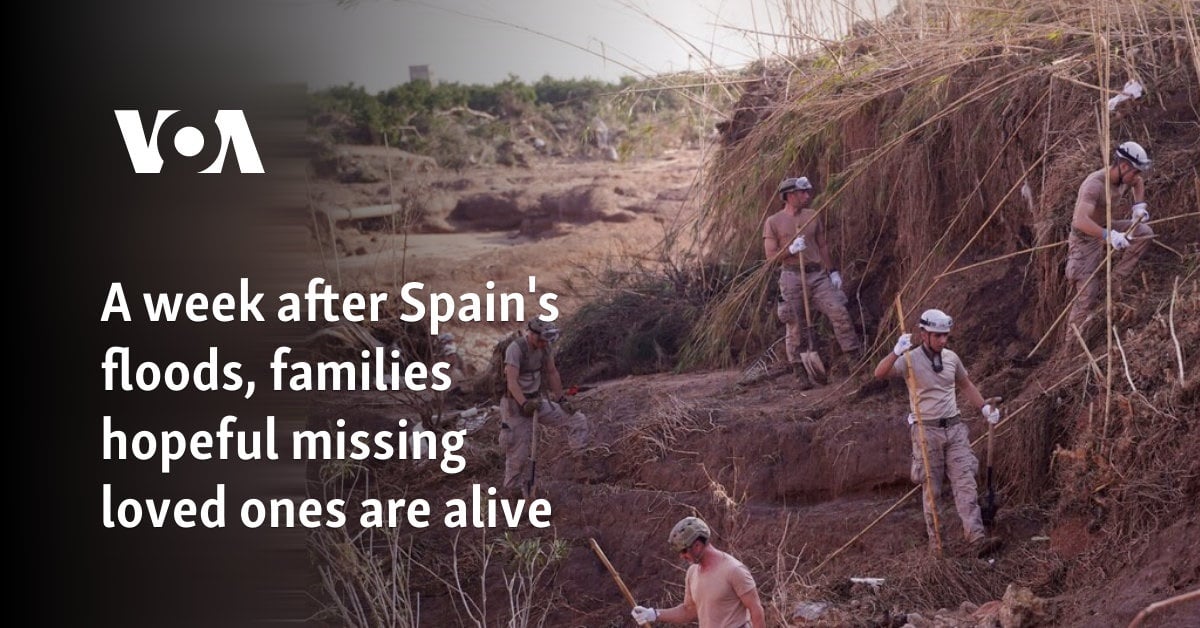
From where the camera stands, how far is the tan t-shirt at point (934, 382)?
8758 mm

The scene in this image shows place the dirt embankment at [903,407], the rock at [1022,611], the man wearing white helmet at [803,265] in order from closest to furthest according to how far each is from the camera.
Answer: the rock at [1022,611] < the dirt embankment at [903,407] < the man wearing white helmet at [803,265]

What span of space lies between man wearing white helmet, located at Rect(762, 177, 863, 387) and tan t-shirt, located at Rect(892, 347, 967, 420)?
9.11 ft

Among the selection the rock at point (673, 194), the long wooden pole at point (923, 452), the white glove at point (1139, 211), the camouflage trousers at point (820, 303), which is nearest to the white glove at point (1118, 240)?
the white glove at point (1139, 211)

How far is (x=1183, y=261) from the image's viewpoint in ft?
31.7

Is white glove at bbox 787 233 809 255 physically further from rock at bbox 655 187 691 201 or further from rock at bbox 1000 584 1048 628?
rock at bbox 655 187 691 201

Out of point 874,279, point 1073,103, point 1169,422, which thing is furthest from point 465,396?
point 1169,422

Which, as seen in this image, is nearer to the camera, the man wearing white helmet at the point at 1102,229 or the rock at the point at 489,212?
the man wearing white helmet at the point at 1102,229

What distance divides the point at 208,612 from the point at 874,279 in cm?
603

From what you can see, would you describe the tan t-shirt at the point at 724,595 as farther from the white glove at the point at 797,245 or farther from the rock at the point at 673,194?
the rock at the point at 673,194

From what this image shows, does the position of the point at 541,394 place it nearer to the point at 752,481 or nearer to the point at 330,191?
the point at 752,481

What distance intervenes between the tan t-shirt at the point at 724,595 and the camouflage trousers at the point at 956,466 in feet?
6.78

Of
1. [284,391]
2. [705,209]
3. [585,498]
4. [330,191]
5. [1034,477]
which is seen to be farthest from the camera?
[330,191]

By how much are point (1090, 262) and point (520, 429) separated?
14.2 feet

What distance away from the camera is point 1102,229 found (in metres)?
9.39
